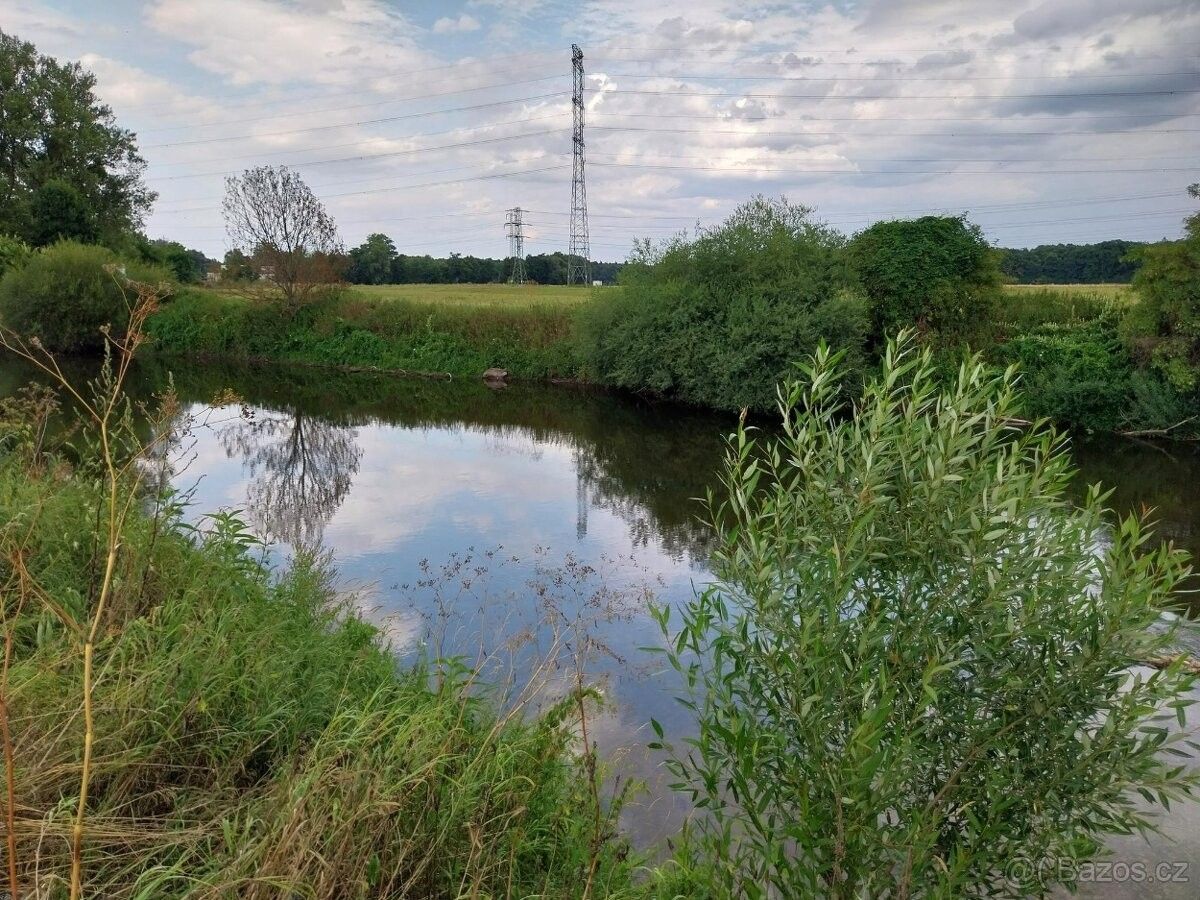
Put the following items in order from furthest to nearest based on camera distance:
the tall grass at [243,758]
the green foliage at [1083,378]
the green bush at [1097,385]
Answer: the green foliage at [1083,378] < the green bush at [1097,385] < the tall grass at [243,758]

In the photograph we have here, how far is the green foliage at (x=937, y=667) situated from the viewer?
3.46m

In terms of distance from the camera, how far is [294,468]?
54.7 ft

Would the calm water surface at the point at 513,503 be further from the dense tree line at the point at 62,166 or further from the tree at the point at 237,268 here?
the dense tree line at the point at 62,166

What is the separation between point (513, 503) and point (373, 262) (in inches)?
2342

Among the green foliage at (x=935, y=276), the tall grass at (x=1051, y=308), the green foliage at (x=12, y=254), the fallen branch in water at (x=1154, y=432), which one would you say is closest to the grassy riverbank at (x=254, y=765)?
the fallen branch in water at (x=1154, y=432)

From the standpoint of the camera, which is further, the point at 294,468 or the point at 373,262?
the point at 373,262

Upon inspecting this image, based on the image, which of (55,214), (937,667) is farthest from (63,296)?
(937,667)

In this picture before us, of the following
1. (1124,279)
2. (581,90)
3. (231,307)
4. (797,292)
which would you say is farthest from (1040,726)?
(1124,279)

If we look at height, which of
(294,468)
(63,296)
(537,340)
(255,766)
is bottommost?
(294,468)

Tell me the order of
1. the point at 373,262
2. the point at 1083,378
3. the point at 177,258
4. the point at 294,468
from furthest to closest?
1. the point at 373,262
2. the point at 177,258
3. the point at 1083,378
4. the point at 294,468

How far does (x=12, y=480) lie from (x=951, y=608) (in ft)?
26.1

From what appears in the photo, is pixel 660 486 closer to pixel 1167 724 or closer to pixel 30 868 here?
pixel 1167 724

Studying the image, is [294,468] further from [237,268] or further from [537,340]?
[237,268]

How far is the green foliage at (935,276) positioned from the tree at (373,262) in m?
53.1
